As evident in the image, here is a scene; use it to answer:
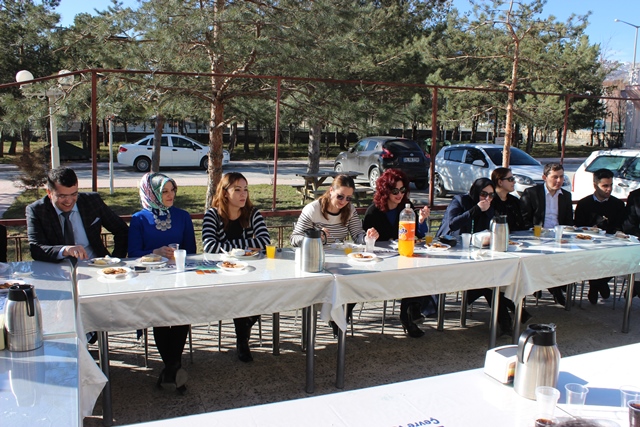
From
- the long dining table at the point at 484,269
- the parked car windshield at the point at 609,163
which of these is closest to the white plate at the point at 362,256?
the long dining table at the point at 484,269

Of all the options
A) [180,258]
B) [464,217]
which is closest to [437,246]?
[464,217]

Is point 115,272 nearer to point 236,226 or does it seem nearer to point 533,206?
point 236,226

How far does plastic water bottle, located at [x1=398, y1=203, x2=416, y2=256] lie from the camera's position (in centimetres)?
397

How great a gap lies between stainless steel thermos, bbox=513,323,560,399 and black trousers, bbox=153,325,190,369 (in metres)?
2.27

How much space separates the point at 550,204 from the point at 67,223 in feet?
14.8

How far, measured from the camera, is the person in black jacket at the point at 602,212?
18.3ft

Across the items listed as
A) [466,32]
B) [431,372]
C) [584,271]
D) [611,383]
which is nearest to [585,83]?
[466,32]

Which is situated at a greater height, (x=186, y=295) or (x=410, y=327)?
(x=186, y=295)

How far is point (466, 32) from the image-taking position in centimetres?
1342

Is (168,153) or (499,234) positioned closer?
(499,234)

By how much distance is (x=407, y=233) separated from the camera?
13.0 feet

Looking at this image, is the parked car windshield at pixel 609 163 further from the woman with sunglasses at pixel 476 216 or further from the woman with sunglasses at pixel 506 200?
the woman with sunglasses at pixel 476 216

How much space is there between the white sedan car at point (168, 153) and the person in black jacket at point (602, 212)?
14514 millimetres

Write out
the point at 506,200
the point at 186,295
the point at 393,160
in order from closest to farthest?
1. the point at 186,295
2. the point at 506,200
3. the point at 393,160
